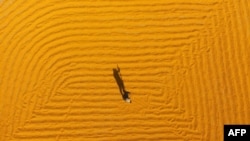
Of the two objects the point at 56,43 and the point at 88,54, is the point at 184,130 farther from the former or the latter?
the point at 56,43

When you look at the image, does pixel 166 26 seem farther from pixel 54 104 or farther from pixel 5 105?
pixel 5 105

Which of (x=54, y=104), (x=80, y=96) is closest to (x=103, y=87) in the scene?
(x=80, y=96)

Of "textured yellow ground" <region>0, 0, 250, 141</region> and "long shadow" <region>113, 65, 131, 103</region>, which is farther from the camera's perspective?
"long shadow" <region>113, 65, 131, 103</region>

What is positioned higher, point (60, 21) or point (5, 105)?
point (60, 21)

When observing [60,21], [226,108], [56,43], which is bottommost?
[226,108]

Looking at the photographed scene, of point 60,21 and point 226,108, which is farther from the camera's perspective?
point 60,21

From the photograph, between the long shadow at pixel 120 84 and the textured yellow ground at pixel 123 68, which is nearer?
the textured yellow ground at pixel 123 68

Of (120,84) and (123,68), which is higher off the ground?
(123,68)
